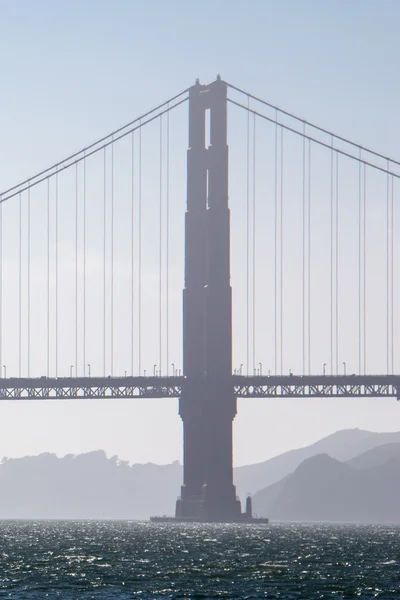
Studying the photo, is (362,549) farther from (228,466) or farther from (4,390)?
(4,390)

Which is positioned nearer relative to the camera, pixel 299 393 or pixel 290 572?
pixel 290 572

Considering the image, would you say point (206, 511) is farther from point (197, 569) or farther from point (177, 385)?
point (197, 569)

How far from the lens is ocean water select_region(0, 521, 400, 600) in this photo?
59844 millimetres

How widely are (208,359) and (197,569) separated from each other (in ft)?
247

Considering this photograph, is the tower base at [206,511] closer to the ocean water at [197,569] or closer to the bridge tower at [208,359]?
the bridge tower at [208,359]

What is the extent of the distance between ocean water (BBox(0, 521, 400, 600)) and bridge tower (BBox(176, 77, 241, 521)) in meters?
39.5

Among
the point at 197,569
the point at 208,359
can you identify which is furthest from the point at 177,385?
the point at 197,569

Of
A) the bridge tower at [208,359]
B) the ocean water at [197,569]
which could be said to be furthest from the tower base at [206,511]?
the ocean water at [197,569]

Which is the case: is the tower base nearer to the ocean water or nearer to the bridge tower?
the bridge tower

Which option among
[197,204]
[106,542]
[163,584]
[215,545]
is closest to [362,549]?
[215,545]

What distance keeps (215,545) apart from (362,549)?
28.9 feet

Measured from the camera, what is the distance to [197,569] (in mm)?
72312

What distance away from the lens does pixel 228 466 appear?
148000mm

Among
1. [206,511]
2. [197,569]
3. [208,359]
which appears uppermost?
[208,359]
